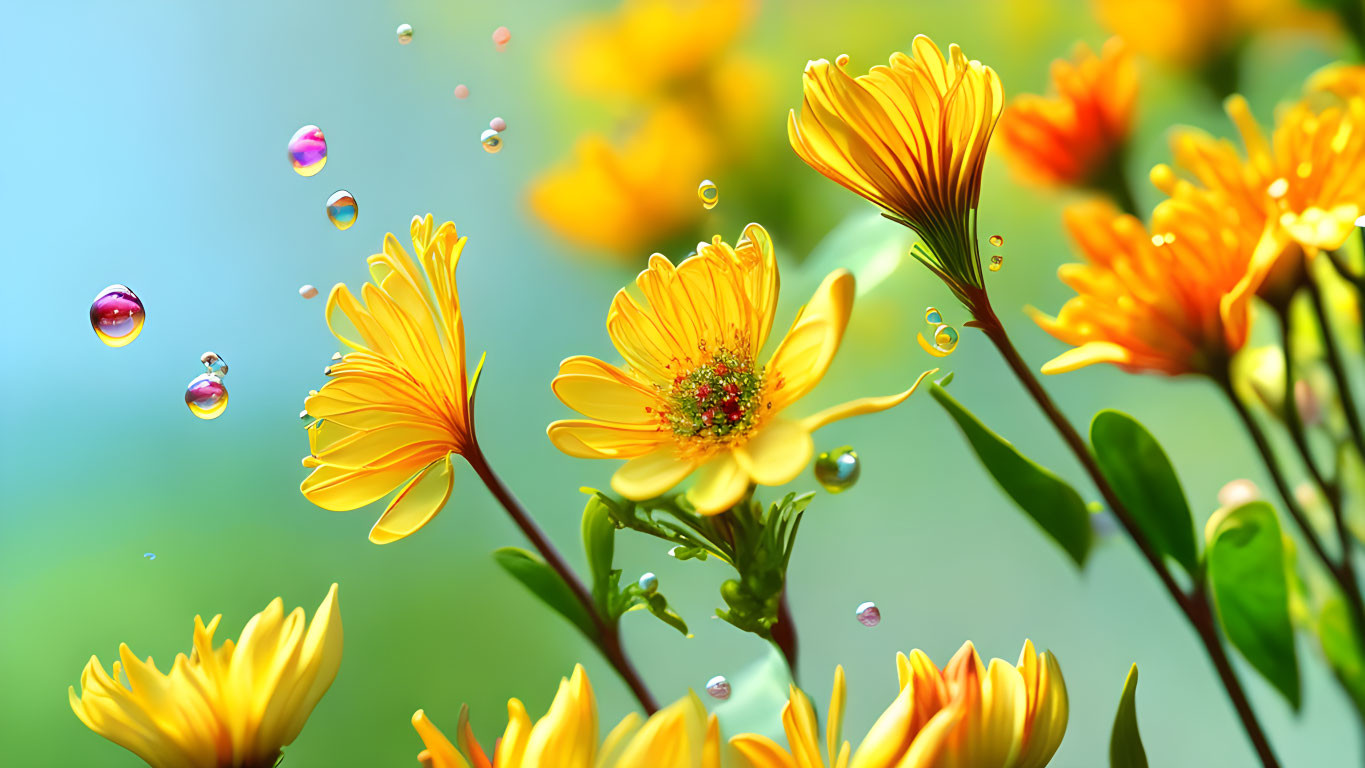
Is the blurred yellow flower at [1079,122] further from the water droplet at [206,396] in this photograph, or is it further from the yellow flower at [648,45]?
the water droplet at [206,396]

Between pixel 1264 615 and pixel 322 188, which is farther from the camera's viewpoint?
pixel 322 188

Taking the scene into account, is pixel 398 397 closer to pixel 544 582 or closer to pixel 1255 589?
pixel 544 582

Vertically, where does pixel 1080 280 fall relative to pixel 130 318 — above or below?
below

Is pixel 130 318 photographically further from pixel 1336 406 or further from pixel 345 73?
pixel 1336 406

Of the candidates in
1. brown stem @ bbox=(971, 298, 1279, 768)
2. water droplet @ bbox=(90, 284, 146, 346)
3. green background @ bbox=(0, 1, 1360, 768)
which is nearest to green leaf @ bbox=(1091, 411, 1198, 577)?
brown stem @ bbox=(971, 298, 1279, 768)

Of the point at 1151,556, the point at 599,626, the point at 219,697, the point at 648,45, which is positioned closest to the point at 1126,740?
the point at 1151,556

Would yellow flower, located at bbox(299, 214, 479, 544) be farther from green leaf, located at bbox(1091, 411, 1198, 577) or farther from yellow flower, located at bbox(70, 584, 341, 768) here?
green leaf, located at bbox(1091, 411, 1198, 577)

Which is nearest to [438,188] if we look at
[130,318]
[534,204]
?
[534,204]
